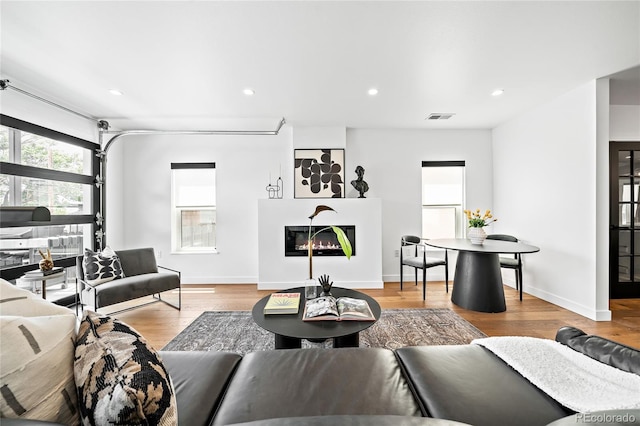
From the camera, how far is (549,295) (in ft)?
11.6

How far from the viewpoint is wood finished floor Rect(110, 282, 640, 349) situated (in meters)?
2.69

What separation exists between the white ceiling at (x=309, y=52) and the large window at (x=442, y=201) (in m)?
1.40

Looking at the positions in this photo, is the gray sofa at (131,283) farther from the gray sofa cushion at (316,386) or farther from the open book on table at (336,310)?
the gray sofa cushion at (316,386)

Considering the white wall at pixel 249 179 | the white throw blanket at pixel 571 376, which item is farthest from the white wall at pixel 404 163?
the white throw blanket at pixel 571 376

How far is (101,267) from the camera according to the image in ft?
10.3

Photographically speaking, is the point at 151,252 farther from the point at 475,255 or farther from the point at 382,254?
the point at 475,255

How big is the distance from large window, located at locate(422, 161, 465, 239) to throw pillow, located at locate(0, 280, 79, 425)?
15.7 feet

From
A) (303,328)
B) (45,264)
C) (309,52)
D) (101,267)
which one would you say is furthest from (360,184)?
(45,264)

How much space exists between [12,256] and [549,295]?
6.42m

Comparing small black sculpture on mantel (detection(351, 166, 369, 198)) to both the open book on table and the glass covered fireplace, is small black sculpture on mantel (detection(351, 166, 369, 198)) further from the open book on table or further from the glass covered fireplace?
the open book on table

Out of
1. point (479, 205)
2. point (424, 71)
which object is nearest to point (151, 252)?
point (424, 71)

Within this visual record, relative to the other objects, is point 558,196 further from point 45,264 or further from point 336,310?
point 45,264

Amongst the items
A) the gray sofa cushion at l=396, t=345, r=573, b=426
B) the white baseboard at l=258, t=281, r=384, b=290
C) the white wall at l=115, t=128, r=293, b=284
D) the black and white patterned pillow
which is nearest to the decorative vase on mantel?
the white baseboard at l=258, t=281, r=384, b=290

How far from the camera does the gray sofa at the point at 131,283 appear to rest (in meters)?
2.87
